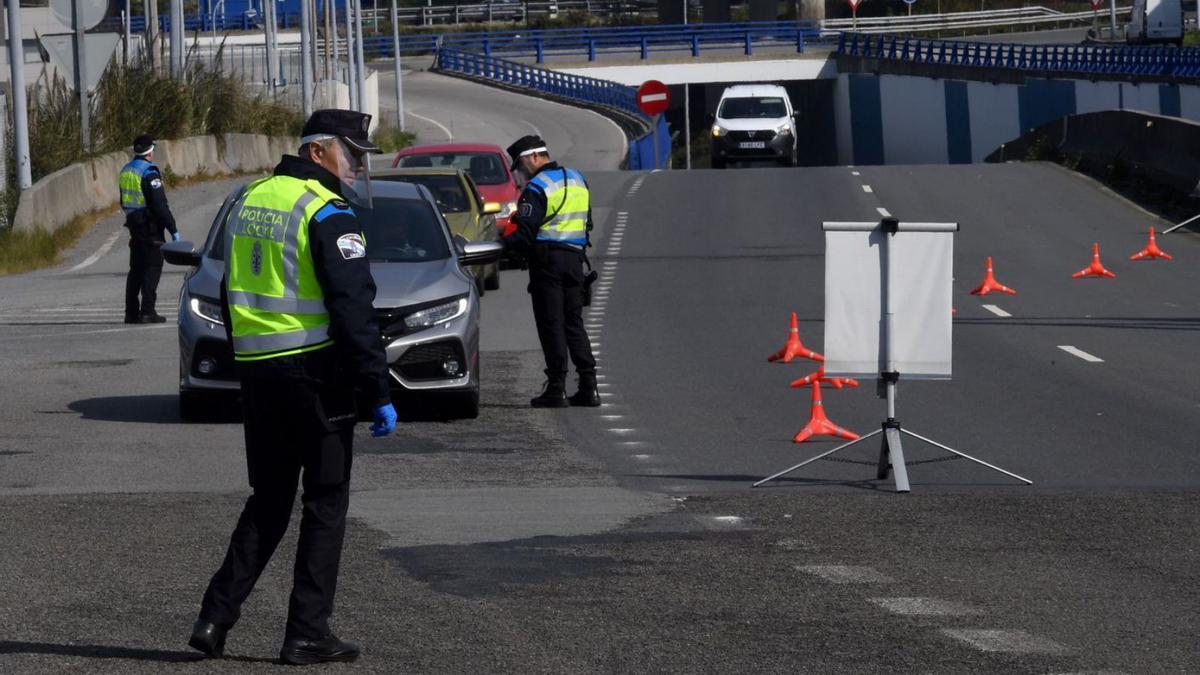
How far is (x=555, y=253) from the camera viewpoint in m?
13.2

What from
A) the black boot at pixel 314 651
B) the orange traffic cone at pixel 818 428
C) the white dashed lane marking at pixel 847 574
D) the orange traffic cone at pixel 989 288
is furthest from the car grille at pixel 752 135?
the black boot at pixel 314 651

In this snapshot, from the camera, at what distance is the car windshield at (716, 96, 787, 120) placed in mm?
51000

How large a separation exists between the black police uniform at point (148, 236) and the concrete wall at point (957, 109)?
34763 millimetres

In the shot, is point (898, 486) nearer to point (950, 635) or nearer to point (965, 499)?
point (965, 499)

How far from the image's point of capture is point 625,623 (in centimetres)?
666

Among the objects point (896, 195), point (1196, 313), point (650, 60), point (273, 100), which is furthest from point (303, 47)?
point (650, 60)

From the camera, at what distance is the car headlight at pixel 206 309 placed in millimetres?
12250

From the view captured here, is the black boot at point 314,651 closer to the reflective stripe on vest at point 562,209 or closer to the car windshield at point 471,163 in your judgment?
the reflective stripe on vest at point 562,209

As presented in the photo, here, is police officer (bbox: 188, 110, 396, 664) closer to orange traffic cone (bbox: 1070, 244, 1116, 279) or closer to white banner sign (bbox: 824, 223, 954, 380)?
white banner sign (bbox: 824, 223, 954, 380)

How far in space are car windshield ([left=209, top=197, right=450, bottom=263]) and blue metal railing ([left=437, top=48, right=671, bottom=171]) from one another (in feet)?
136

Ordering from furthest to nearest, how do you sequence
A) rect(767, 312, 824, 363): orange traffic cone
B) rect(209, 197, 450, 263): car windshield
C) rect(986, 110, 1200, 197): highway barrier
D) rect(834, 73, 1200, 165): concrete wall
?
rect(834, 73, 1200, 165): concrete wall → rect(986, 110, 1200, 197): highway barrier → rect(767, 312, 824, 363): orange traffic cone → rect(209, 197, 450, 263): car windshield

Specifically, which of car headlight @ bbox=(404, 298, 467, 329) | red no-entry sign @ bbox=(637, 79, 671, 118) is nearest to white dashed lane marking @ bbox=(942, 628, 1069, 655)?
car headlight @ bbox=(404, 298, 467, 329)

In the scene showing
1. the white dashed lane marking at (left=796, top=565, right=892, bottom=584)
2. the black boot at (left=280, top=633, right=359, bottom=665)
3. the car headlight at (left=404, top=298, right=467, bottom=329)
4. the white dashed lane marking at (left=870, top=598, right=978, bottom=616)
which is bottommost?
the white dashed lane marking at (left=796, top=565, right=892, bottom=584)

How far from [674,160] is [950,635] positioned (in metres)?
77.7
